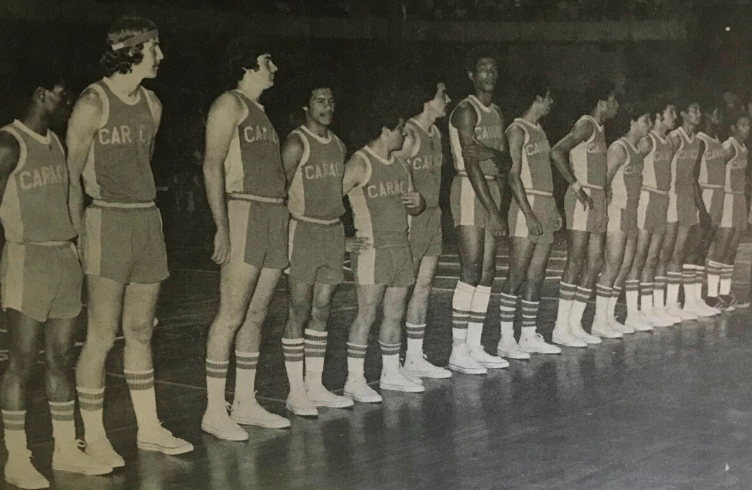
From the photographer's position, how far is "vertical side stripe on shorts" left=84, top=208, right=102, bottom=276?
4520mm

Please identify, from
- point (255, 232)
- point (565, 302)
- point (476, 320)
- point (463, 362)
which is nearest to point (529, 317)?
point (565, 302)

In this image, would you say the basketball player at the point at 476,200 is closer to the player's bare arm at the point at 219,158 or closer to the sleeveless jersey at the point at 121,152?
the player's bare arm at the point at 219,158

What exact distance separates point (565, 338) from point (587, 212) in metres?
0.79

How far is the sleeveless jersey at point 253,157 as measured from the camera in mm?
5004

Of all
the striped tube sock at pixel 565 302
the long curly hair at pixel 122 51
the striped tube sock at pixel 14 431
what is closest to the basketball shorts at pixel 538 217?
the striped tube sock at pixel 565 302

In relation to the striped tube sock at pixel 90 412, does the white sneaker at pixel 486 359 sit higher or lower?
lower

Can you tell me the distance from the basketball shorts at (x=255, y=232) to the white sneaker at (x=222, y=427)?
65cm

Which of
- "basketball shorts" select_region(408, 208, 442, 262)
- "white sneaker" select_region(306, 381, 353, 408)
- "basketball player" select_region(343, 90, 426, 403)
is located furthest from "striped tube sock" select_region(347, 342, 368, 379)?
"basketball shorts" select_region(408, 208, 442, 262)

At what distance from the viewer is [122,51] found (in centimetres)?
450

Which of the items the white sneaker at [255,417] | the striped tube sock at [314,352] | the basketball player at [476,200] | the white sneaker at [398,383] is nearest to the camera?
the white sneaker at [255,417]

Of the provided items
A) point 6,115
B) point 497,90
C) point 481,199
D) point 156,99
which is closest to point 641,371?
point 481,199

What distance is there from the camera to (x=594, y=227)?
7426mm

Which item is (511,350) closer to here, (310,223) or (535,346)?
(535,346)

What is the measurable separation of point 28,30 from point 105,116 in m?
0.43
